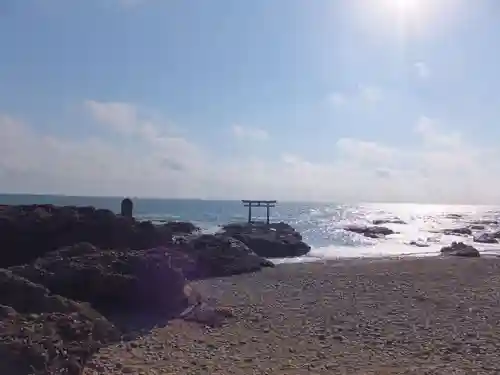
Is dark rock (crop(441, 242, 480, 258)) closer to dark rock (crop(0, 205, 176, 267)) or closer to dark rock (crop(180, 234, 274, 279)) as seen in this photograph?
dark rock (crop(180, 234, 274, 279))

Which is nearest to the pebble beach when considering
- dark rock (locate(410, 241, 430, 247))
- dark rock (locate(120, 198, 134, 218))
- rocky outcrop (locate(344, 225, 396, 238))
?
dark rock (locate(120, 198, 134, 218))

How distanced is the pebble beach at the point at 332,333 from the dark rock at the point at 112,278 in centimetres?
94

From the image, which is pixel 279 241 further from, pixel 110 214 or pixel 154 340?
pixel 154 340

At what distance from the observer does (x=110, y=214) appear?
1580cm

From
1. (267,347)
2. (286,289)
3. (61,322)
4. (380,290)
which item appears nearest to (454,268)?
(380,290)

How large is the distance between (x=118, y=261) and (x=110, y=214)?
486 cm

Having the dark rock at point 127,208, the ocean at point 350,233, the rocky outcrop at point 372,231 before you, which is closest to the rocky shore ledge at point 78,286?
the dark rock at point 127,208

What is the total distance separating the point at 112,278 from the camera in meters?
10.7

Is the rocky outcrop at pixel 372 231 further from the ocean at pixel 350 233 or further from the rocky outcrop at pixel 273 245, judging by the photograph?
the rocky outcrop at pixel 273 245

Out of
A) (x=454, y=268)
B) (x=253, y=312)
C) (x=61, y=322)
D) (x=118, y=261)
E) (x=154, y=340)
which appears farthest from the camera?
(x=454, y=268)

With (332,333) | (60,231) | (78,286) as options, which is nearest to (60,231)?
(60,231)

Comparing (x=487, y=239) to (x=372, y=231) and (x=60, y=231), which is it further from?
(x=60, y=231)

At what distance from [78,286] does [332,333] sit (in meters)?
5.40

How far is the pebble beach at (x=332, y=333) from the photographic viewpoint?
8641 millimetres
